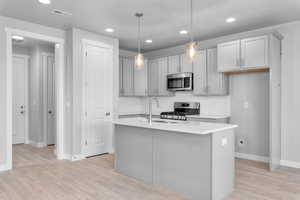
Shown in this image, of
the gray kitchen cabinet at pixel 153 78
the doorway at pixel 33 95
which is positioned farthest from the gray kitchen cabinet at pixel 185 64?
the doorway at pixel 33 95

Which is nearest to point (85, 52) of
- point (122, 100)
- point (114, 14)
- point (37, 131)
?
point (114, 14)

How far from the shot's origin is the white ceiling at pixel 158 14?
320 cm

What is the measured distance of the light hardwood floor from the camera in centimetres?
276

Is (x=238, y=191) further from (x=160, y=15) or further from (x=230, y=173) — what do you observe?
(x=160, y=15)

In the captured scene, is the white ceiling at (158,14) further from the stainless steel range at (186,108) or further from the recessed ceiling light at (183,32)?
the stainless steel range at (186,108)

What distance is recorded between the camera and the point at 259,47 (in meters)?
3.90

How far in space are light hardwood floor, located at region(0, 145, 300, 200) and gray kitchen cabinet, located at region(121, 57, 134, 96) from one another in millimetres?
2224

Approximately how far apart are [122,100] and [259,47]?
3792mm

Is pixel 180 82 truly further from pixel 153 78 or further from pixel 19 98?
pixel 19 98

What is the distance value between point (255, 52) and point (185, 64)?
174 centimetres

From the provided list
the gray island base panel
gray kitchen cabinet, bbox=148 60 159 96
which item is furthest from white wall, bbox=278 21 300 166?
gray kitchen cabinet, bbox=148 60 159 96

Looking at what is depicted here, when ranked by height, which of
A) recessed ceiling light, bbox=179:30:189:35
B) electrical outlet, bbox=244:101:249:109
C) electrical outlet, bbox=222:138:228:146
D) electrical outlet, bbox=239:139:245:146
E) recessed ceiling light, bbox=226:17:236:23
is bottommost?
electrical outlet, bbox=239:139:245:146

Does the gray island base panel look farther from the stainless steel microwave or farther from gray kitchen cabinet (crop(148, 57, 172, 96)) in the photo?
gray kitchen cabinet (crop(148, 57, 172, 96))

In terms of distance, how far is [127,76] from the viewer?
592 centimetres
